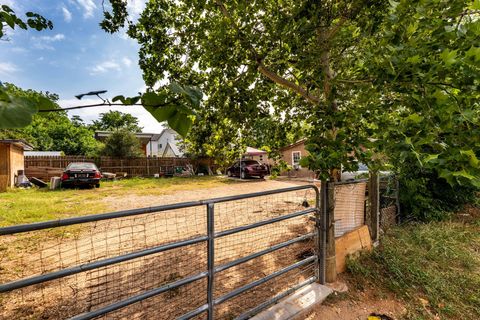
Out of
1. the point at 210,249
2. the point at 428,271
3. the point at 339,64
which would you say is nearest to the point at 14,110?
the point at 210,249

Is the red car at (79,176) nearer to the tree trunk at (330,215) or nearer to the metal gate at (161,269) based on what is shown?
the metal gate at (161,269)

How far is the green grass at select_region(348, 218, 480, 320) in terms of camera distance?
10.1ft

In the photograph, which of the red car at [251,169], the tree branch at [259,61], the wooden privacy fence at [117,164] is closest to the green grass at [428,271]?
the tree branch at [259,61]

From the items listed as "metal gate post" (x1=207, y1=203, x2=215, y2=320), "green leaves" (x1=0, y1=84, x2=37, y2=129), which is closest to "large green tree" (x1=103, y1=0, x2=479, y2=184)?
"metal gate post" (x1=207, y1=203, x2=215, y2=320)

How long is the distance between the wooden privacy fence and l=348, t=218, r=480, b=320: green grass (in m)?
16.7

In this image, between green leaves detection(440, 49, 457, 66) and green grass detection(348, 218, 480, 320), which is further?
green grass detection(348, 218, 480, 320)

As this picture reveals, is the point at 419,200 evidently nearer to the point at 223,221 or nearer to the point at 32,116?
the point at 223,221

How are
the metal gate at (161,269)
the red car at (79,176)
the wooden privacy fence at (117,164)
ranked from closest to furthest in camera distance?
the metal gate at (161,269) < the red car at (79,176) < the wooden privacy fence at (117,164)

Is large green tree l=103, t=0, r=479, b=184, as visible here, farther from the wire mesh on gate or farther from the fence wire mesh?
the fence wire mesh

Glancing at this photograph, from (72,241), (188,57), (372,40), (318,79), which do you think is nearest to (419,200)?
(372,40)

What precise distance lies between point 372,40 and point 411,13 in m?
1.46

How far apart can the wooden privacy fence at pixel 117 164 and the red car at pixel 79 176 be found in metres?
3.51

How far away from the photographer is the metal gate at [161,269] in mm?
2062

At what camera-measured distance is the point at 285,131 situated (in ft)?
16.7
